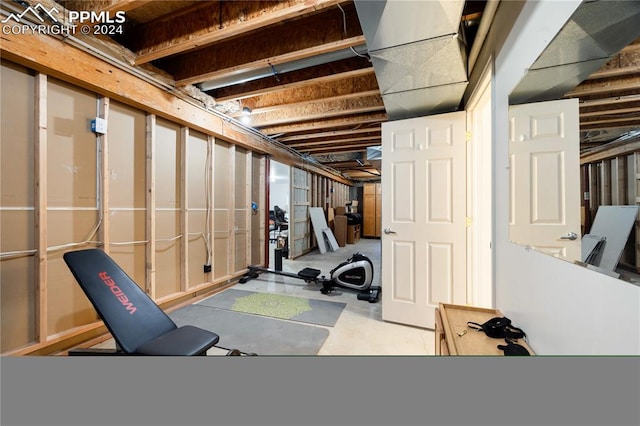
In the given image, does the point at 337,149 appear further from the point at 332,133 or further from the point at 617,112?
the point at 617,112

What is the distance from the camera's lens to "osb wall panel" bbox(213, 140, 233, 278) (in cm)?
359

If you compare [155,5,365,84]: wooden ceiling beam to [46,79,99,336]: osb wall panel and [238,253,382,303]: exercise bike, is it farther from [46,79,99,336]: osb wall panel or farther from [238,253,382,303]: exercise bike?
[238,253,382,303]: exercise bike

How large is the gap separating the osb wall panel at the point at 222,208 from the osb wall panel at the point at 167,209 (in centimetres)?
59

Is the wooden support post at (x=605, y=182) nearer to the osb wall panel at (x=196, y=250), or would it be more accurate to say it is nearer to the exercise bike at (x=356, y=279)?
the exercise bike at (x=356, y=279)

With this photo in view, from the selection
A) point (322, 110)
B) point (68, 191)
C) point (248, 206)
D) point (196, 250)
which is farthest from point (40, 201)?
point (322, 110)

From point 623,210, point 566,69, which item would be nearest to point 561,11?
point 566,69

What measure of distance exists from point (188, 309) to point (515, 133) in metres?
3.40

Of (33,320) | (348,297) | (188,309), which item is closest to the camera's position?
(33,320)

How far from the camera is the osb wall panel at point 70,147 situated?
6.36 feet

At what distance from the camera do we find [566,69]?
81 cm

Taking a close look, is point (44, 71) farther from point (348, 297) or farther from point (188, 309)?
point (348, 297)

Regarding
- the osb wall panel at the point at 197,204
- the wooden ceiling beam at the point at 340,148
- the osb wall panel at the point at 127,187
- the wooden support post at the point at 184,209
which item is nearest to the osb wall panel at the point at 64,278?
the osb wall panel at the point at 127,187

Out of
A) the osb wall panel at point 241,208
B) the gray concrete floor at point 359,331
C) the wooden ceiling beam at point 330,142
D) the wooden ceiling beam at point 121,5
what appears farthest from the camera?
the wooden ceiling beam at point 330,142

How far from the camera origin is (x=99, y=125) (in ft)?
7.13
